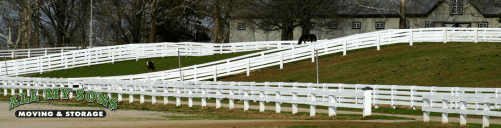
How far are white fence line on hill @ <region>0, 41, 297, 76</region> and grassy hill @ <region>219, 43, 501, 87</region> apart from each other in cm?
1155

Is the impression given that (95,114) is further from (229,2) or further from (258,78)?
(229,2)

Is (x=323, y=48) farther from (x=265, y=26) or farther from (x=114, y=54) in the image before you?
(x=265, y=26)

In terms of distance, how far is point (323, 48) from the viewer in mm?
37969

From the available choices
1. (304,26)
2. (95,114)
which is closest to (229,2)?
(304,26)

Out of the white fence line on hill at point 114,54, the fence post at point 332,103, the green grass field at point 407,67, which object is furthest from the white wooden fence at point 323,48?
the fence post at point 332,103

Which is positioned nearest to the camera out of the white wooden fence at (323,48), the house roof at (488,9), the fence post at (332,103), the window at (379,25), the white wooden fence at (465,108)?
the white wooden fence at (465,108)

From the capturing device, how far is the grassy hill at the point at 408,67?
27.8 metres

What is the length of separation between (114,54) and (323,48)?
18.3 meters

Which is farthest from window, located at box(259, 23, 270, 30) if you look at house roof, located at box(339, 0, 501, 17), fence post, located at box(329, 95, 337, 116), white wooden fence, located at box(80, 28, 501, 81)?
fence post, located at box(329, 95, 337, 116)

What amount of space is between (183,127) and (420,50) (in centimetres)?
2477

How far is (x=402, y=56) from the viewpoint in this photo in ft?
112

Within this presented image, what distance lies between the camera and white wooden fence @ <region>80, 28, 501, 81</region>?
35625mm

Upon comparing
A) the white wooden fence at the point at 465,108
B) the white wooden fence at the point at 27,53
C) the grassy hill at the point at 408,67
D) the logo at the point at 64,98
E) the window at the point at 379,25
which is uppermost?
the window at the point at 379,25

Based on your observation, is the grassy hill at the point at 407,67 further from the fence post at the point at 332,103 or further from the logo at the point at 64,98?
the fence post at the point at 332,103
